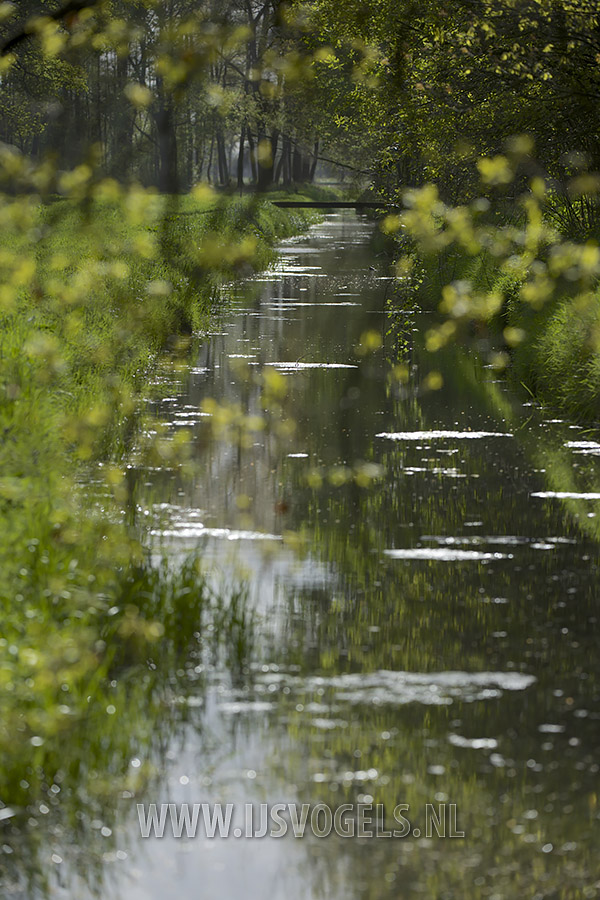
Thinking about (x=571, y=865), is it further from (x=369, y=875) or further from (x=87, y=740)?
(x=87, y=740)

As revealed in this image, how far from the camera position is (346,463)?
11.1 metres

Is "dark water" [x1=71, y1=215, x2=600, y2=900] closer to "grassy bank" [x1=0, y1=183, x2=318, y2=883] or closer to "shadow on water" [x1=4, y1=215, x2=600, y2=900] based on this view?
"shadow on water" [x1=4, y1=215, x2=600, y2=900]

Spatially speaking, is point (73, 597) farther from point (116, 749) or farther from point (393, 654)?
point (393, 654)

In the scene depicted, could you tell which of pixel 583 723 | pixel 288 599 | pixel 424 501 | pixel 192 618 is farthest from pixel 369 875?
pixel 424 501

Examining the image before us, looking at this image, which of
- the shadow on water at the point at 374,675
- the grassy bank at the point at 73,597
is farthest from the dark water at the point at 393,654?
the grassy bank at the point at 73,597

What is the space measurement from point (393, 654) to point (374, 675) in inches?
13.2

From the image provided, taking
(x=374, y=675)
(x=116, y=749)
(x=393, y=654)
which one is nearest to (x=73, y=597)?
(x=116, y=749)

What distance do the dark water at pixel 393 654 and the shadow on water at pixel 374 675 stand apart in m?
0.01

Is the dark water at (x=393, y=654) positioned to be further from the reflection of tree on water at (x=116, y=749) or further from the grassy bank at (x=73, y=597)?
the grassy bank at (x=73, y=597)

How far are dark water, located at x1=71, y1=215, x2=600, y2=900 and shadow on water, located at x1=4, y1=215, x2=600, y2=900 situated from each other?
0.04 ft

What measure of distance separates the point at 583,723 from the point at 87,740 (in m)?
1.93

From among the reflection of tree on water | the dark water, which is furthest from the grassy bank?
the dark water

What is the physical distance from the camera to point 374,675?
20.1 ft

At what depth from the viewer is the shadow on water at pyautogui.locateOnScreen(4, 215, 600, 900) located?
14.7 feet
